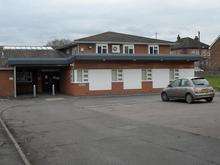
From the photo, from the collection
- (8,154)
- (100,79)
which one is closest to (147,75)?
(100,79)

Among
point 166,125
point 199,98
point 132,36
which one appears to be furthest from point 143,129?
point 132,36

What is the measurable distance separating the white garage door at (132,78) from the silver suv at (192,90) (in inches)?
601

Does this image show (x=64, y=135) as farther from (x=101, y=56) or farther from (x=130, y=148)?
(x=101, y=56)

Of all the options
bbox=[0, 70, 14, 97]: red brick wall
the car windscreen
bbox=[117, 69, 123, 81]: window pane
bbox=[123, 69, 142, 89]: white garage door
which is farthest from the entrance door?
the car windscreen

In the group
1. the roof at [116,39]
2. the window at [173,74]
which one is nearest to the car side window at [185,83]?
the window at [173,74]

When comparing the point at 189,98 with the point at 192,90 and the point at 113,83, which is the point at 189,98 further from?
the point at 113,83

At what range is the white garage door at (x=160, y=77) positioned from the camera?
46312 millimetres

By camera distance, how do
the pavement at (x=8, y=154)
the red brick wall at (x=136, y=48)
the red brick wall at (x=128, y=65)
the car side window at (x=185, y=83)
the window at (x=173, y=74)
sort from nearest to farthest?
1. the pavement at (x=8, y=154)
2. the car side window at (x=185, y=83)
3. the red brick wall at (x=128, y=65)
4. the window at (x=173, y=74)
5. the red brick wall at (x=136, y=48)

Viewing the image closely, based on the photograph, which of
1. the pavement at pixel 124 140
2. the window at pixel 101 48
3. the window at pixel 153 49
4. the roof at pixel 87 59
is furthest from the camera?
the window at pixel 153 49

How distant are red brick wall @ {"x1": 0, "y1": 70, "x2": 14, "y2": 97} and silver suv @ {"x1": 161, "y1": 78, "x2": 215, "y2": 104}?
19799 mm

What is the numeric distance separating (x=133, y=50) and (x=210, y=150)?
41876mm

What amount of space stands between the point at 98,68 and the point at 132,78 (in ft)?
12.4

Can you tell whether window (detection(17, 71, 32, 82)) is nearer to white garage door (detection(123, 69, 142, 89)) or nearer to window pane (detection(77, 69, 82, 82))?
window pane (detection(77, 69, 82, 82))

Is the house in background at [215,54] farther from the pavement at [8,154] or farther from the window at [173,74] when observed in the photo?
the pavement at [8,154]
